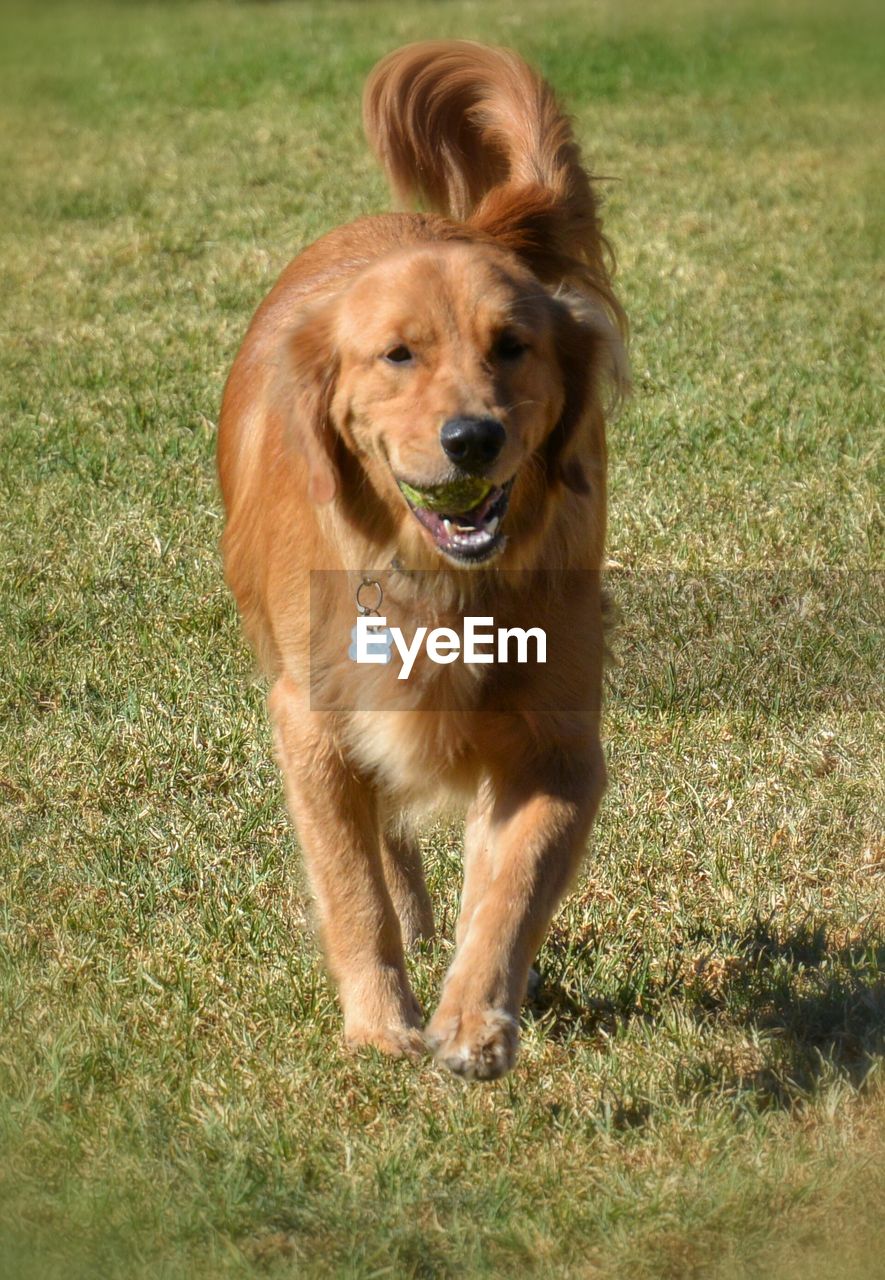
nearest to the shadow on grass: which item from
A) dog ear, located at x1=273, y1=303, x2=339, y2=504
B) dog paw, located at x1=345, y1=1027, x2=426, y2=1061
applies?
dog paw, located at x1=345, y1=1027, x2=426, y2=1061

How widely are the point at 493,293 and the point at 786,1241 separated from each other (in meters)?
1.90

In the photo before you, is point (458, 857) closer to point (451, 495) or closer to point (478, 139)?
point (451, 495)

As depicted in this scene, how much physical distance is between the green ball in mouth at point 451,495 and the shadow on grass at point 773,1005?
1218 millimetres

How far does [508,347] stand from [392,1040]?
1458 millimetres

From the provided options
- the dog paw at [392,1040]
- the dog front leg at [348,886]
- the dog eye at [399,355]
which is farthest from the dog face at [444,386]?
the dog paw at [392,1040]

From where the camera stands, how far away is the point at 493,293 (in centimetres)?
337

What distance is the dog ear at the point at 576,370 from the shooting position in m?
3.57

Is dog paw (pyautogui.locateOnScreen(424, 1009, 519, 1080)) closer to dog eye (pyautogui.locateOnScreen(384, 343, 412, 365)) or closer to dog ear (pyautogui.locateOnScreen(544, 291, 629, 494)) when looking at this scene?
dog ear (pyautogui.locateOnScreen(544, 291, 629, 494))

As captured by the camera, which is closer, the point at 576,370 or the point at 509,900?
the point at 509,900

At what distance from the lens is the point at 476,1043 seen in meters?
3.03

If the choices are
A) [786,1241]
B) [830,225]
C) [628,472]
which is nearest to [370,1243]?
[786,1241]

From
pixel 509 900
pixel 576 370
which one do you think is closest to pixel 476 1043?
pixel 509 900

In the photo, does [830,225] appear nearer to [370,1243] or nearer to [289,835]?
[289,835]

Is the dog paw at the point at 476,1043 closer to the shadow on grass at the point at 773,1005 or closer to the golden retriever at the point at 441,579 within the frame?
the golden retriever at the point at 441,579
